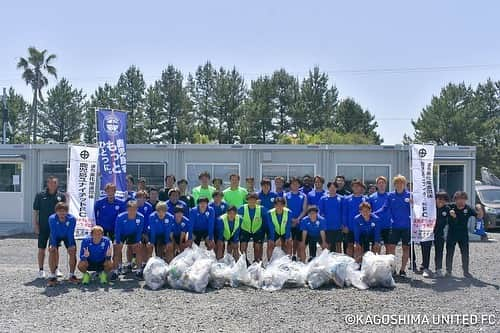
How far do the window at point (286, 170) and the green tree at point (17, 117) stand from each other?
37572mm

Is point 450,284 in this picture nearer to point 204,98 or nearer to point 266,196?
point 266,196

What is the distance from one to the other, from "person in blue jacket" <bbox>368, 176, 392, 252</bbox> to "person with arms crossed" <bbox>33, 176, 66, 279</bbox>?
19.0 ft

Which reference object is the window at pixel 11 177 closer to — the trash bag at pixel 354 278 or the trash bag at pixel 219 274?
the trash bag at pixel 219 274

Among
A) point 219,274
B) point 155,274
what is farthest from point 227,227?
point 155,274

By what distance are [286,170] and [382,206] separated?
7.55m

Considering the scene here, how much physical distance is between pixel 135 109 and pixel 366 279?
131ft

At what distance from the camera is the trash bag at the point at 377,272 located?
9.01m

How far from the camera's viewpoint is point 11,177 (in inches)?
737

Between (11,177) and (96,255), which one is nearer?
(96,255)

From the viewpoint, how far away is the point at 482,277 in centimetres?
1016

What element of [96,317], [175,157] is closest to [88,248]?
[96,317]

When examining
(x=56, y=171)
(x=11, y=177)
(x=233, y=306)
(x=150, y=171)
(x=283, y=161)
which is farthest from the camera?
(x=11, y=177)

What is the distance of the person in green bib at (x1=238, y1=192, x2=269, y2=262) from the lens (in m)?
10.3

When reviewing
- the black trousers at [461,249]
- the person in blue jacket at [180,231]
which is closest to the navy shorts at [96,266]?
the person in blue jacket at [180,231]
